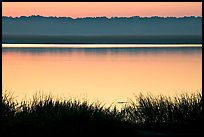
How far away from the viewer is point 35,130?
7723 mm

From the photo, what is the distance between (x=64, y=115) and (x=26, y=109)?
178 cm

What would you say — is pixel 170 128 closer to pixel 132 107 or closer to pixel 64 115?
pixel 64 115

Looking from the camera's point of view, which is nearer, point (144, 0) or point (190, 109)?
point (144, 0)

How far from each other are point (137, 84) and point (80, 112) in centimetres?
1575

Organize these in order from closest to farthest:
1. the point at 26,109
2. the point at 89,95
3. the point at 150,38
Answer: the point at 26,109 → the point at 89,95 → the point at 150,38

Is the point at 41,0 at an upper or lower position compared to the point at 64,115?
upper

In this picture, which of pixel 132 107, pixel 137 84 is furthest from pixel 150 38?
pixel 132 107

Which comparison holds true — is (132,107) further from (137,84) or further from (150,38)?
(150,38)

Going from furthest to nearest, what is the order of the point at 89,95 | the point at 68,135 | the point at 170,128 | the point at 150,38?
the point at 150,38
the point at 89,95
the point at 170,128
the point at 68,135

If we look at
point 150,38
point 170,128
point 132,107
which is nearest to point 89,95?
point 132,107

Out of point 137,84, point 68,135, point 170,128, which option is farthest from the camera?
point 137,84

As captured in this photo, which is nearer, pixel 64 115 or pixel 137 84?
pixel 64 115

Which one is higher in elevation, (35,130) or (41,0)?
(41,0)

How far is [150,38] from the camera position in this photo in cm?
10531
